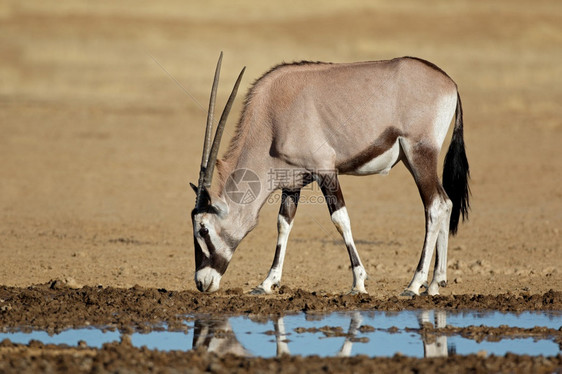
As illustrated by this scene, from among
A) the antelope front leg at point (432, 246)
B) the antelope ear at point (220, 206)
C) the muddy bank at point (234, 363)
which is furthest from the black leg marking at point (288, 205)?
the muddy bank at point (234, 363)

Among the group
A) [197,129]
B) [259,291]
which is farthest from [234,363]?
[197,129]

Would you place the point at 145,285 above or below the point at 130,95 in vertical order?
below

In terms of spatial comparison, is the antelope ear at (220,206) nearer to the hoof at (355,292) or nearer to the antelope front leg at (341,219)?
the antelope front leg at (341,219)

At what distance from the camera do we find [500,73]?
93.0ft

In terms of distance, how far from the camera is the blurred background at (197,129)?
37.0 ft

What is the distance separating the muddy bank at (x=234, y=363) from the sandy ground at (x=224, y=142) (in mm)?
2993

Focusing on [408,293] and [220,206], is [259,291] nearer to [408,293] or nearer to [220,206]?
[220,206]

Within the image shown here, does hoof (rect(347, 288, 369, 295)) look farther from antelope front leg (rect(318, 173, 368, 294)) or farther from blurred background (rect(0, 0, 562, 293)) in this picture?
blurred background (rect(0, 0, 562, 293))

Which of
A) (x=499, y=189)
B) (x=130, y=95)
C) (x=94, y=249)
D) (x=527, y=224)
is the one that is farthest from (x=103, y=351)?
(x=130, y=95)

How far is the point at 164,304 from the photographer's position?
7.62 meters

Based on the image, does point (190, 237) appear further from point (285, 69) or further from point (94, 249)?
point (285, 69)

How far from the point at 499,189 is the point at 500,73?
12.9 meters

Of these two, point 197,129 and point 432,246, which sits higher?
point 197,129

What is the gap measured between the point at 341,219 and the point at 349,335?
2053mm
